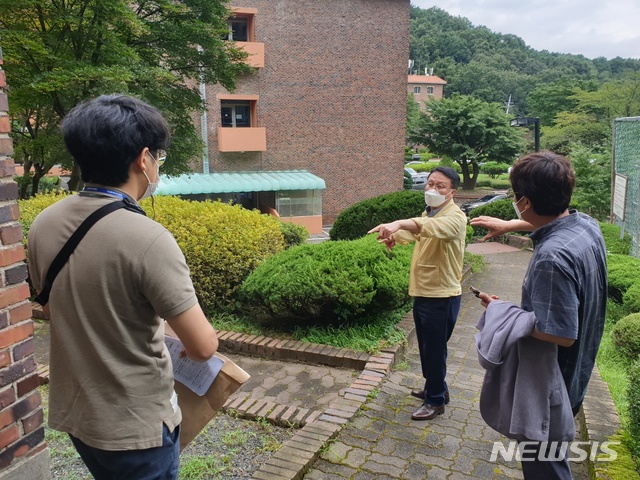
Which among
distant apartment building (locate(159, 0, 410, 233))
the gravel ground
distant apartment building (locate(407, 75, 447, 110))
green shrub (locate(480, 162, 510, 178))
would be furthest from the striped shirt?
distant apartment building (locate(407, 75, 447, 110))

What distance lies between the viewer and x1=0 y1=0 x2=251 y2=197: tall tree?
9477 mm

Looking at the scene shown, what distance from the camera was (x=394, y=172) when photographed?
26.6 m

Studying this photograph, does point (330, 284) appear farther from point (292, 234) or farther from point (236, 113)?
point (236, 113)

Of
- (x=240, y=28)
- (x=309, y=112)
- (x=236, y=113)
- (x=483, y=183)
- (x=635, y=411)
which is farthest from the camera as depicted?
(x=483, y=183)

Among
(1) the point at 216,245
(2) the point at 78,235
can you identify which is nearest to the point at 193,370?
(2) the point at 78,235

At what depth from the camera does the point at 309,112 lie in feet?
79.5

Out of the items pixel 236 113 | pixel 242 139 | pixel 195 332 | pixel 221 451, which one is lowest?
pixel 221 451

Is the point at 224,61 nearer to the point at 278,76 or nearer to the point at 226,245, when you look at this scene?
the point at 226,245

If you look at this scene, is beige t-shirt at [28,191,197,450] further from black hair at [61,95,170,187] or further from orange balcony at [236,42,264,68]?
orange balcony at [236,42,264,68]

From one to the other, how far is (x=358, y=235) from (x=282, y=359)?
5676 mm

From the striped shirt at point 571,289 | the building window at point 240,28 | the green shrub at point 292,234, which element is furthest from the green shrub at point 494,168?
the striped shirt at point 571,289

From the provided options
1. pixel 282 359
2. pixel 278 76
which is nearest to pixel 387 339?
pixel 282 359

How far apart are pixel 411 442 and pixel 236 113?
21.8m

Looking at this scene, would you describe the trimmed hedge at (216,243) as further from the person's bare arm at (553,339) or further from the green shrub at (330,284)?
the person's bare arm at (553,339)
